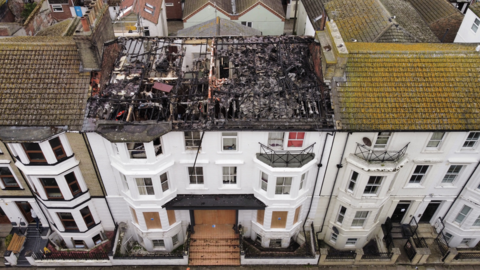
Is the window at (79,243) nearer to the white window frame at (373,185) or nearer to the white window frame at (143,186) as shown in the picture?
the white window frame at (143,186)

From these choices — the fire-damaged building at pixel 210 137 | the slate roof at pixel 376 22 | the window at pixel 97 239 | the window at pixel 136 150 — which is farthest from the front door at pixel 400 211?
the window at pixel 97 239

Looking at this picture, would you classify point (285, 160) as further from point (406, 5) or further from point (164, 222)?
point (406, 5)

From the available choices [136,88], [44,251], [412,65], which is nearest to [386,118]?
[412,65]

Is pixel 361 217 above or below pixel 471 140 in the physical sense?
below

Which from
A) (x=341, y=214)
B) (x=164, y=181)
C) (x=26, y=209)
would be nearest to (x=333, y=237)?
(x=341, y=214)

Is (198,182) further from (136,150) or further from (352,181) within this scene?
(352,181)

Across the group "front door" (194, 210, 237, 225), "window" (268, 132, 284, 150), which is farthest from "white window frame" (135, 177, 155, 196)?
"window" (268, 132, 284, 150)

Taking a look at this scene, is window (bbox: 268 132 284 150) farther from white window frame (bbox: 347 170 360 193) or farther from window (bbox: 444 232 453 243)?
window (bbox: 444 232 453 243)

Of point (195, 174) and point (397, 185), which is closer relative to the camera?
point (195, 174)
